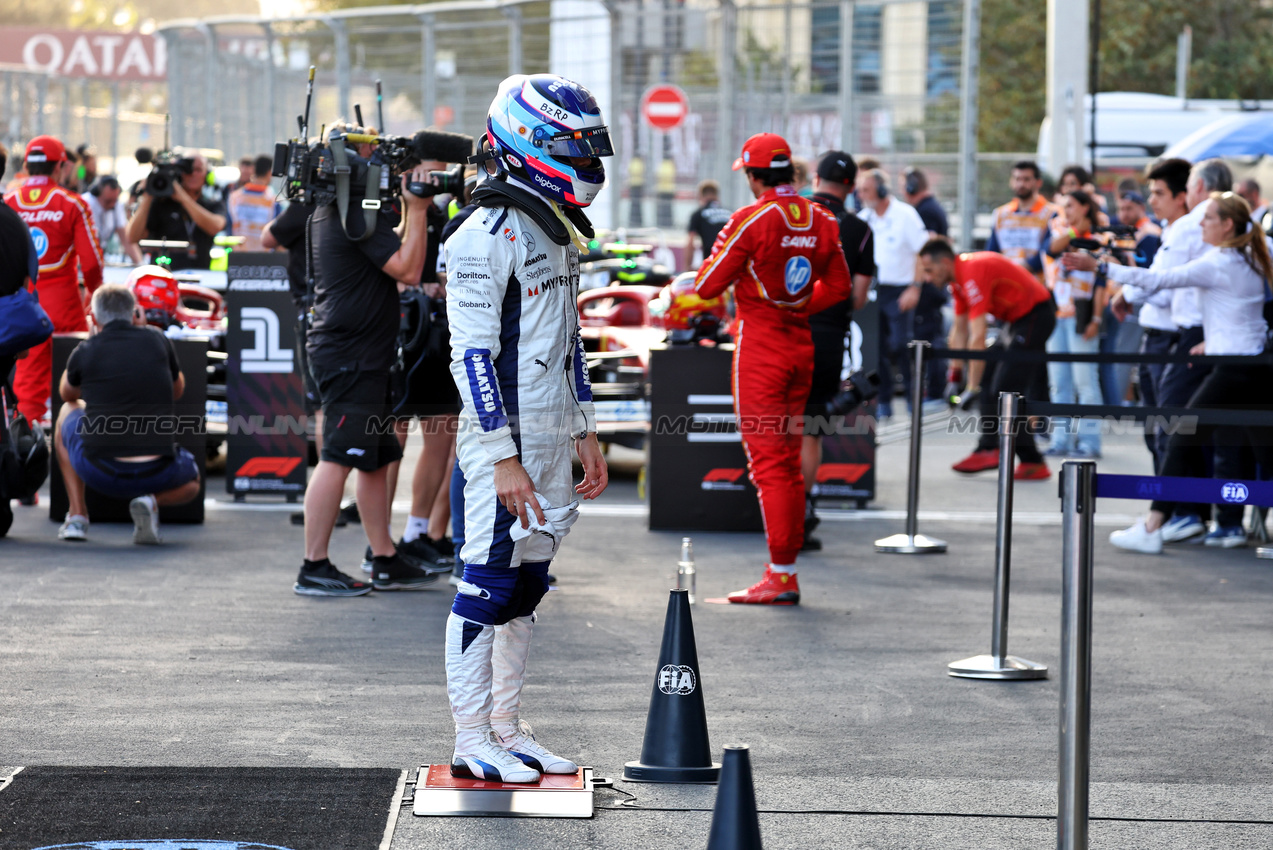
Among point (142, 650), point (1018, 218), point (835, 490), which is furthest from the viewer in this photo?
point (1018, 218)

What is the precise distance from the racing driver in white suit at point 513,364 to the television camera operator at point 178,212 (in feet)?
28.4

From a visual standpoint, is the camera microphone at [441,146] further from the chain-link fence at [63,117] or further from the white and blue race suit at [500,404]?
the chain-link fence at [63,117]

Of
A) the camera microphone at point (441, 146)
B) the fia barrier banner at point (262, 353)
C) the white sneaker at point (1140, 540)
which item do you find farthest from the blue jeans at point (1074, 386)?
Result: the camera microphone at point (441, 146)

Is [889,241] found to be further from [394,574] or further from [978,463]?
[394,574]

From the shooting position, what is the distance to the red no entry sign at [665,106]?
61.8ft

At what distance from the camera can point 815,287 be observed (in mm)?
7688

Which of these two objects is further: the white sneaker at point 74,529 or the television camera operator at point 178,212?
the television camera operator at point 178,212

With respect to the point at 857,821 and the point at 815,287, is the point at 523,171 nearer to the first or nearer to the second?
the point at 857,821

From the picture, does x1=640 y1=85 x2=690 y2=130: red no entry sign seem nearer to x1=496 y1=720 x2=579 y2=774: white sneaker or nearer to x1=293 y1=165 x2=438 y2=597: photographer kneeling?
x1=293 y1=165 x2=438 y2=597: photographer kneeling

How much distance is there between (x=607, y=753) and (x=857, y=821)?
933 mm

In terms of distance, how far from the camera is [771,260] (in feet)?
24.4

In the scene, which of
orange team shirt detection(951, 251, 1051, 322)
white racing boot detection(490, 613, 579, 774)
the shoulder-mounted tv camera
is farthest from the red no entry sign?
white racing boot detection(490, 613, 579, 774)

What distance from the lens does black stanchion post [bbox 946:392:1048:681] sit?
6.02m

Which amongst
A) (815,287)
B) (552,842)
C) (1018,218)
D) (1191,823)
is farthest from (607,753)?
(1018,218)
